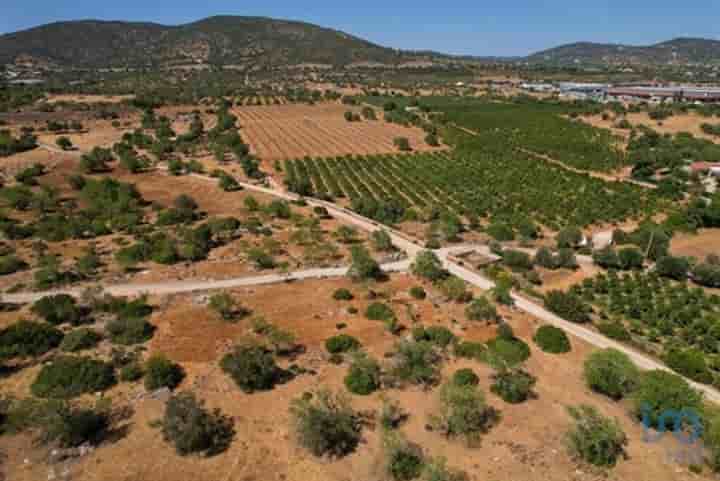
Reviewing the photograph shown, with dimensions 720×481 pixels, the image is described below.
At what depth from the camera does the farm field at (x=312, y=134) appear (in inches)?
3716

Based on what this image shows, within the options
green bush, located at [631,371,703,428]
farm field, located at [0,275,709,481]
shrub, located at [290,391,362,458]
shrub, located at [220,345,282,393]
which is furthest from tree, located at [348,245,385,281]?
green bush, located at [631,371,703,428]

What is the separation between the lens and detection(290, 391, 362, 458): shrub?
2052cm

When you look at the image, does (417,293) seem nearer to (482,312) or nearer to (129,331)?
(482,312)

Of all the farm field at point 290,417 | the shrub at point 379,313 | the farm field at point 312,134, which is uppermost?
the farm field at point 312,134

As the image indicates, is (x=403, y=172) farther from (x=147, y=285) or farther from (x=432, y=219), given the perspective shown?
(x=147, y=285)

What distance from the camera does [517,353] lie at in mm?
27797

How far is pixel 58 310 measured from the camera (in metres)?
30.6

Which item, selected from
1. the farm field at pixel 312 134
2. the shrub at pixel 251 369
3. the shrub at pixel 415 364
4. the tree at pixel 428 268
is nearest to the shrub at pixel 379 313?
the shrub at pixel 415 364

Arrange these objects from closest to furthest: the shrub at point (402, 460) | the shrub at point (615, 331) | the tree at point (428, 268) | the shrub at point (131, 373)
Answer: the shrub at point (402, 460)
the shrub at point (131, 373)
the shrub at point (615, 331)
the tree at point (428, 268)

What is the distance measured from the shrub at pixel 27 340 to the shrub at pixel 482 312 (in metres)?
28.1

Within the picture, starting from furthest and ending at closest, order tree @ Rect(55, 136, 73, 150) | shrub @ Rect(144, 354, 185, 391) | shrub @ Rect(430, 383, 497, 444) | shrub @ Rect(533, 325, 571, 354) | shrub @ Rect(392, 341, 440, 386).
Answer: tree @ Rect(55, 136, 73, 150) < shrub @ Rect(533, 325, 571, 354) < shrub @ Rect(392, 341, 440, 386) < shrub @ Rect(144, 354, 185, 391) < shrub @ Rect(430, 383, 497, 444)

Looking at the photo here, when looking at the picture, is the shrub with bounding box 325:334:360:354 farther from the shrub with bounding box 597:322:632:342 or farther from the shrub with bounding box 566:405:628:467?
the shrub with bounding box 597:322:632:342

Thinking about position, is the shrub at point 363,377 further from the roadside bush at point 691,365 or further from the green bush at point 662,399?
the roadside bush at point 691,365

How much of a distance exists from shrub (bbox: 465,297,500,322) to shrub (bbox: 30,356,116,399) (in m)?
23.8
